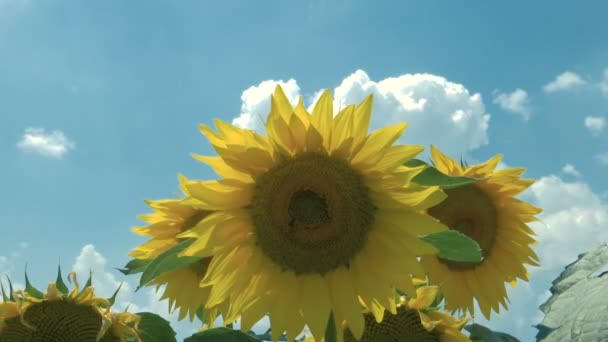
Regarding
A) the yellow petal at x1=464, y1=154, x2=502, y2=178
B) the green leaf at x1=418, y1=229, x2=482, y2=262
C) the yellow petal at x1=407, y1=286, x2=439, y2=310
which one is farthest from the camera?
the yellow petal at x1=464, y1=154, x2=502, y2=178

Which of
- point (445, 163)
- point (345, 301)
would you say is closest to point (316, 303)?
point (345, 301)

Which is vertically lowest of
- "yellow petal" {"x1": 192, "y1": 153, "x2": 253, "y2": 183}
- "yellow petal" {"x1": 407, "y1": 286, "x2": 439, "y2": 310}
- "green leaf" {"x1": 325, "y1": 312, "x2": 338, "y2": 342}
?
"green leaf" {"x1": 325, "y1": 312, "x2": 338, "y2": 342}

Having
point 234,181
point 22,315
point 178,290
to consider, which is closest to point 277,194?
point 234,181

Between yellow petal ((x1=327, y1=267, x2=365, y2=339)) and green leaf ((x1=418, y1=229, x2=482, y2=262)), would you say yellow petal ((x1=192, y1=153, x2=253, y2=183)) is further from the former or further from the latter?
green leaf ((x1=418, y1=229, x2=482, y2=262))

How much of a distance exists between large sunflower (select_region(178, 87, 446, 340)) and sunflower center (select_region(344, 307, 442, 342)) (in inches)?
18.1

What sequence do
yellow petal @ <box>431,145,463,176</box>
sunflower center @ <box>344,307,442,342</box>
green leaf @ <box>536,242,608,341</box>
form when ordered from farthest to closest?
yellow petal @ <box>431,145,463,176</box>, sunflower center @ <box>344,307,442,342</box>, green leaf @ <box>536,242,608,341</box>

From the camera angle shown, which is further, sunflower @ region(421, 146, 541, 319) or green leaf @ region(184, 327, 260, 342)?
sunflower @ region(421, 146, 541, 319)

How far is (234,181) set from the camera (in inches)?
109

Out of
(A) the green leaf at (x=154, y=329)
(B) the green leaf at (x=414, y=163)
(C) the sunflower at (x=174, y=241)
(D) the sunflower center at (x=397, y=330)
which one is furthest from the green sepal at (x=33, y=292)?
(B) the green leaf at (x=414, y=163)

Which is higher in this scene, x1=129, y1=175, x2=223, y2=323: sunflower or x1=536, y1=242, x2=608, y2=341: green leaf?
x1=129, y1=175, x2=223, y2=323: sunflower

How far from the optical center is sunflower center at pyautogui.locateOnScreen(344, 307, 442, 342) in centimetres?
320

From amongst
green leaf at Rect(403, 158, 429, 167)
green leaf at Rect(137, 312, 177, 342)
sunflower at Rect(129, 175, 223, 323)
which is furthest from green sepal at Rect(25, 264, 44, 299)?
green leaf at Rect(403, 158, 429, 167)

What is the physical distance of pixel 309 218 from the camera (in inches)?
117

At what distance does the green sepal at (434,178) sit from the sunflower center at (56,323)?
1978 millimetres
